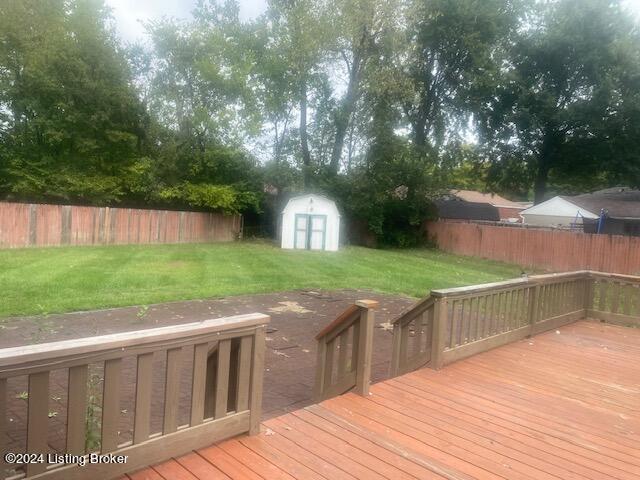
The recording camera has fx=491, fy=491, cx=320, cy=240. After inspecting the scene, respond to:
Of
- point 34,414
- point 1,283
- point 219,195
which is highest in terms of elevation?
point 219,195

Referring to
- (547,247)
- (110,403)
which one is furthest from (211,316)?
(547,247)

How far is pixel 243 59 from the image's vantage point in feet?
83.2

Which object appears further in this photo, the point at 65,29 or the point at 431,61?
the point at 431,61

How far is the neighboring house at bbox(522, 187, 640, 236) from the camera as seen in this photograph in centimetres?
2284

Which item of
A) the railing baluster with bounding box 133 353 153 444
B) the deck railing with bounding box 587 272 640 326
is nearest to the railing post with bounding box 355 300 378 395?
the railing baluster with bounding box 133 353 153 444

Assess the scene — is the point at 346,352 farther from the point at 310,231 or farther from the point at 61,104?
the point at 61,104

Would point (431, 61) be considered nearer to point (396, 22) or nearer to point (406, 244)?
point (396, 22)

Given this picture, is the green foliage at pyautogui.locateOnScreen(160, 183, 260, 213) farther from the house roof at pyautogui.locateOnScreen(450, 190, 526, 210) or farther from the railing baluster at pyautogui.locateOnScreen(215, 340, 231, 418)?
the railing baluster at pyautogui.locateOnScreen(215, 340, 231, 418)

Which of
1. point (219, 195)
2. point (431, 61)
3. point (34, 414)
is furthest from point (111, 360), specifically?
point (431, 61)

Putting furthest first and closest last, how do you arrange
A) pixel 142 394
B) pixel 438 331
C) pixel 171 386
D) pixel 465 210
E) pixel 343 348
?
pixel 465 210 < pixel 438 331 < pixel 343 348 < pixel 171 386 < pixel 142 394

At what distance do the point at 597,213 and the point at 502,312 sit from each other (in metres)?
21.4

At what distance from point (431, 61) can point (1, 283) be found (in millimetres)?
29347

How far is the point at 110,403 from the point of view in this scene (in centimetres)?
247

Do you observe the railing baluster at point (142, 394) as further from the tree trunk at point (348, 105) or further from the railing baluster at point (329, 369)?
the tree trunk at point (348, 105)
